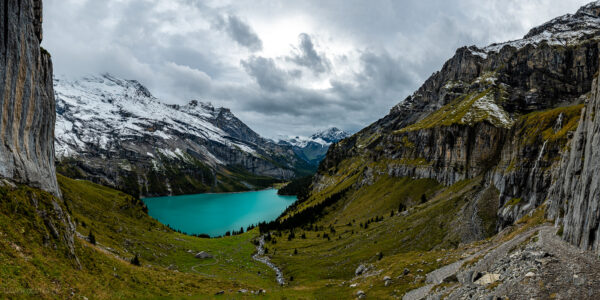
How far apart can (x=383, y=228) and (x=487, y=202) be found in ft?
89.0

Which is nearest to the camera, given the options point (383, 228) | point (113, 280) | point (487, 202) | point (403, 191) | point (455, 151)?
point (113, 280)

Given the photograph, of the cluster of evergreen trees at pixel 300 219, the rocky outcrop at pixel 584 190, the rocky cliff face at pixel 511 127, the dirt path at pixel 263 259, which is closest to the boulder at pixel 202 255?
the dirt path at pixel 263 259

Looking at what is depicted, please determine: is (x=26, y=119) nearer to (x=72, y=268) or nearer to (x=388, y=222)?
(x=72, y=268)

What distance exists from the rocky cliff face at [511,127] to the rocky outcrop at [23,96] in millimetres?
73880

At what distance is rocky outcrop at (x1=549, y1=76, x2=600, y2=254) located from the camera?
1831cm

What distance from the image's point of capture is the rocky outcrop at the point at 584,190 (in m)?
18.3

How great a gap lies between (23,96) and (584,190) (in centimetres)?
5605

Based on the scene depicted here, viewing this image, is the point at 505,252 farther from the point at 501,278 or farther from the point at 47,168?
the point at 47,168

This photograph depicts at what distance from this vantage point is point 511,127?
86.7m

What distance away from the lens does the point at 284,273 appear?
2694 inches

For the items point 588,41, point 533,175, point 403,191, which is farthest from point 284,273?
point 588,41

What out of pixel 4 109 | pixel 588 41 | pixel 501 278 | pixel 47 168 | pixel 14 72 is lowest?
pixel 501 278

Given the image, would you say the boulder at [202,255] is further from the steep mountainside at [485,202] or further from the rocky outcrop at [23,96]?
the rocky outcrop at [23,96]

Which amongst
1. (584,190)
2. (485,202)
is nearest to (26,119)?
(584,190)
